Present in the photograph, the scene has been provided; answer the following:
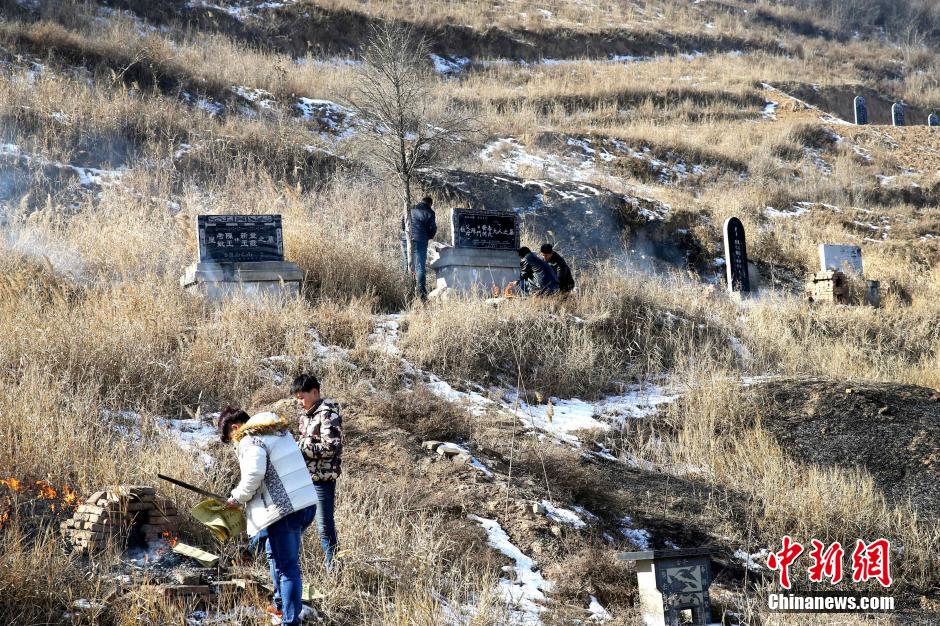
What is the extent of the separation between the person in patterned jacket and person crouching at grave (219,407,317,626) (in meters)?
0.73

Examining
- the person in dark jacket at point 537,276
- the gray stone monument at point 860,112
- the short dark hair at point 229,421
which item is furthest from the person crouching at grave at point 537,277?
the gray stone monument at point 860,112

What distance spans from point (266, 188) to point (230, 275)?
16.4 feet

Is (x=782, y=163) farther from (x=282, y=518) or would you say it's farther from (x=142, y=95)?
(x=282, y=518)

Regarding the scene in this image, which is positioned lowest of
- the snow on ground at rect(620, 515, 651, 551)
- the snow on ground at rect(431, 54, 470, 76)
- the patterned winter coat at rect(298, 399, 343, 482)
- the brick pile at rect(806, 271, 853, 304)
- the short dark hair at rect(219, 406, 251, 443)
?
the snow on ground at rect(620, 515, 651, 551)

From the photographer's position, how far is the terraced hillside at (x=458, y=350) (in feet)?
21.3

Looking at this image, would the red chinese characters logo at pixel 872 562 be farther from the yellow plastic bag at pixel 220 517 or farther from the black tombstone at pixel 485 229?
the black tombstone at pixel 485 229

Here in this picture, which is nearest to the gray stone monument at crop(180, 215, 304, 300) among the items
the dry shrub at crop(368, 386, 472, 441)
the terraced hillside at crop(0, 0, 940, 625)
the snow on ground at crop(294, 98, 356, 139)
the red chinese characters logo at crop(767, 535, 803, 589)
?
the terraced hillside at crop(0, 0, 940, 625)

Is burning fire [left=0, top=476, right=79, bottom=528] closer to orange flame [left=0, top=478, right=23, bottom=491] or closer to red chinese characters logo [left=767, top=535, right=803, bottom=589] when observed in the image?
orange flame [left=0, top=478, right=23, bottom=491]

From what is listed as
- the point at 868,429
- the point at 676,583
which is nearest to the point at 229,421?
the point at 676,583

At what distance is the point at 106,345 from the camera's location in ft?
28.4

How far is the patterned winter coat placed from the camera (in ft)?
19.4

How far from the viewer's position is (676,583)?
19.9ft

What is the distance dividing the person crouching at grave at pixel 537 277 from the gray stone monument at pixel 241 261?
11.1 feet

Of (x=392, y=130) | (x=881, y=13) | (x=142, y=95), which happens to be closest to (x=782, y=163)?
(x=392, y=130)
